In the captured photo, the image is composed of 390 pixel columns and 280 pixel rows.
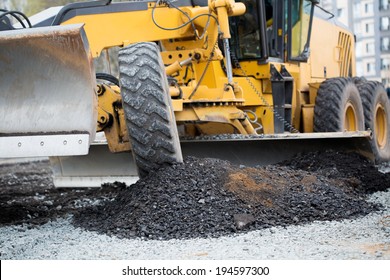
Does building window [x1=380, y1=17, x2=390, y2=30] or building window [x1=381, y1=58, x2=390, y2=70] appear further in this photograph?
building window [x1=381, y1=58, x2=390, y2=70]

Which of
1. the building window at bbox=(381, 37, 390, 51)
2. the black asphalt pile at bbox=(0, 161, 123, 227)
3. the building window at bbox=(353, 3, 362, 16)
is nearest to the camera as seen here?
the black asphalt pile at bbox=(0, 161, 123, 227)

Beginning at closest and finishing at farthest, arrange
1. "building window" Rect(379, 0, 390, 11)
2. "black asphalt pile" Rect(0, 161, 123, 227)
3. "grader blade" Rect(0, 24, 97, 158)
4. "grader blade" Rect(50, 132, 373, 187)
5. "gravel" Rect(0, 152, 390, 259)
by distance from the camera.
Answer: "gravel" Rect(0, 152, 390, 259) → "grader blade" Rect(0, 24, 97, 158) → "black asphalt pile" Rect(0, 161, 123, 227) → "grader blade" Rect(50, 132, 373, 187) → "building window" Rect(379, 0, 390, 11)

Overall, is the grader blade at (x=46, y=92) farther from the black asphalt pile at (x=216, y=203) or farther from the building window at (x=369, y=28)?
the building window at (x=369, y=28)

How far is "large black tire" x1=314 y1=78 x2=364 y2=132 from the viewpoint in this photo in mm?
8031

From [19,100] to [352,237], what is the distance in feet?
8.52

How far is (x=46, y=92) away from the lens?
5.35 meters

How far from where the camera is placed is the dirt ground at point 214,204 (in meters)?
4.83

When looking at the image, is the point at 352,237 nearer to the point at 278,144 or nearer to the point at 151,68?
the point at 151,68

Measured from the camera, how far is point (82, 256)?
4254 mm

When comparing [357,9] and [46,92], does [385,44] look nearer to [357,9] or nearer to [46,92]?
[357,9]

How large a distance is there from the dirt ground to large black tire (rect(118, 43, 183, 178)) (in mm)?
163

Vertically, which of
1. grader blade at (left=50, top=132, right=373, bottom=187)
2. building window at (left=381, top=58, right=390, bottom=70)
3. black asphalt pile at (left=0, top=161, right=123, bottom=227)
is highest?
grader blade at (left=50, top=132, right=373, bottom=187)

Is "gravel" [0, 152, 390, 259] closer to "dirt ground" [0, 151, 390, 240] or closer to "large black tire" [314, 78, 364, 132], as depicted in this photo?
"dirt ground" [0, 151, 390, 240]

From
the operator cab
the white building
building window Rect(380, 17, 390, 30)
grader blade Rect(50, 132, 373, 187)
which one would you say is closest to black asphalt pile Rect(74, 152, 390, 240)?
grader blade Rect(50, 132, 373, 187)
